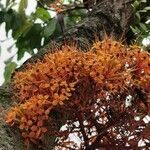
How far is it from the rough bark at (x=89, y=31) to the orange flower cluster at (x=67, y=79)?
4 centimetres

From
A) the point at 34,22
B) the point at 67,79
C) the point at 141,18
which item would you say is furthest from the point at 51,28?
the point at 67,79

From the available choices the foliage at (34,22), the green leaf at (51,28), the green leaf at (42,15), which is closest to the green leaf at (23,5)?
the foliage at (34,22)

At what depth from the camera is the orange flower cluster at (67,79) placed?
51.0 inches

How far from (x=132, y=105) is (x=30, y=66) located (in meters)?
0.35

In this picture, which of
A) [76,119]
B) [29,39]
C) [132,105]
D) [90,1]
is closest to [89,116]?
[76,119]

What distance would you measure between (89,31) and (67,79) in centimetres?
55

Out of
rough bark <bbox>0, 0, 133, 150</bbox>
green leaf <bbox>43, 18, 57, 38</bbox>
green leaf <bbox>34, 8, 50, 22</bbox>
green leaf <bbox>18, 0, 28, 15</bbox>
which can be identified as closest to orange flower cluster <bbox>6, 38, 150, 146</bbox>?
rough bark <bbox>0, 0, 133, 150</bbox>

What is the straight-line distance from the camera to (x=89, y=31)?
6.07 feet

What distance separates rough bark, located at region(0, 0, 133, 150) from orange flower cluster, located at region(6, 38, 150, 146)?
0.04m

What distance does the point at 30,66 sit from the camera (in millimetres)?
1463

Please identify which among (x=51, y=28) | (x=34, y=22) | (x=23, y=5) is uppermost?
(x=34, y=22)

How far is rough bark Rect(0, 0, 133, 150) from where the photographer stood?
1.32 m

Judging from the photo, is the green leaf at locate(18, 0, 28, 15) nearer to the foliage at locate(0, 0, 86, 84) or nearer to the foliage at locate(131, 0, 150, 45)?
the foliage at locate(0, 0, 86, 84)

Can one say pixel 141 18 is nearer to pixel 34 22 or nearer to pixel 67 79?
pixel 34 22
